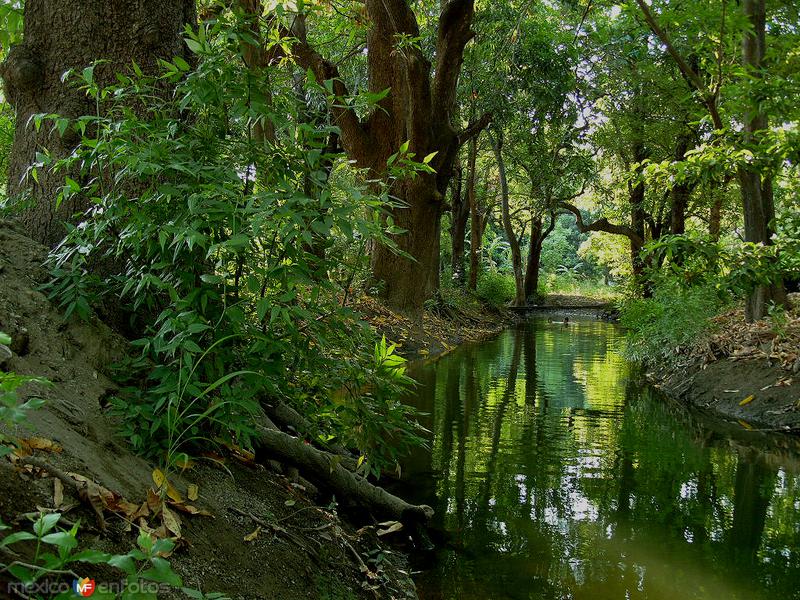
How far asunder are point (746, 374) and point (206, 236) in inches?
328

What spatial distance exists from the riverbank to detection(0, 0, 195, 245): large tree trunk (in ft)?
24.6

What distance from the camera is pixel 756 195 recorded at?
945 cm

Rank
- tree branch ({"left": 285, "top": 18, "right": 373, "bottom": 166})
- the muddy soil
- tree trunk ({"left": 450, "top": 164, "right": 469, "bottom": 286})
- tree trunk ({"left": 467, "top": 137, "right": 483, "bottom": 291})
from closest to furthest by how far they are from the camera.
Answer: the muddy soil, tree branch ({"left": 285, "top": 18, "right": 373, "bottom": 166}), tree trunk ({"left": 467, "top": 137, "right": 483, "bottom": 291}), tree trunk ({"left": 450, "top": 164, "right": 469, "bottom": 286})

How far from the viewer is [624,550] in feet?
13.8

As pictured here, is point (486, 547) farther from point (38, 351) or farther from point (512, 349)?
point (512, 349)

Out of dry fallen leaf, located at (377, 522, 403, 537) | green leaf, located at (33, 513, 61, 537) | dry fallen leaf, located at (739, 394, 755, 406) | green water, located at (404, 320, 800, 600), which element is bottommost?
green water, located at (404, 320, 800, 600)

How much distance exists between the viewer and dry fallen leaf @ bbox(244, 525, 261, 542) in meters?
2.84

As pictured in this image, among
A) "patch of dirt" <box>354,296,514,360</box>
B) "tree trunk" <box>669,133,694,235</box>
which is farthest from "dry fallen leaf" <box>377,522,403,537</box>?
"tree trunk" <box>669,133,694,235</box>

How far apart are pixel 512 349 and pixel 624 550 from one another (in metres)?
11.1

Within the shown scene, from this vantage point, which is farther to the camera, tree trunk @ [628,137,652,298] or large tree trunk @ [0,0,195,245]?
tree trunk @ [628,137,652,298]

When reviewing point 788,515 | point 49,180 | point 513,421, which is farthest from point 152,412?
point 513,421

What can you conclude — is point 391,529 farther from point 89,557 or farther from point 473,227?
point 473,227

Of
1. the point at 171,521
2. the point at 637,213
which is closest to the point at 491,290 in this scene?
the point at 637,213

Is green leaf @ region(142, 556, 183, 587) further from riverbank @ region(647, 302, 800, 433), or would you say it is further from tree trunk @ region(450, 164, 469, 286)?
tree trunk @ region(450, 164, 469, 286)
